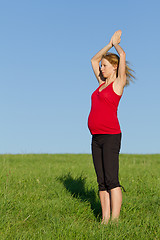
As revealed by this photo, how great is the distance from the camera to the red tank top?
14.9ft

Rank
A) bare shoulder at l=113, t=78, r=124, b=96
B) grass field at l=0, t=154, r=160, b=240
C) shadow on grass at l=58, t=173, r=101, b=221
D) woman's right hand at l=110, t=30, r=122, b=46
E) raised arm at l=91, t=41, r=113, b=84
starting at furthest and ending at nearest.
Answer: shadow on grass at l=58, t=173, r=101, b=221, raised arm at l=91, t=41, r=113, b=84, woman's right hand at l=110, t=30, r=122, b=46, bare shoulder at l=113, t=78, r=124, b=96, grass field at l=0, t=154, r=160, b=240

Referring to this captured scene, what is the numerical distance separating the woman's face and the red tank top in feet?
0.81

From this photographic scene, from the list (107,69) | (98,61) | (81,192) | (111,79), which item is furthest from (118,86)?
(81,192)

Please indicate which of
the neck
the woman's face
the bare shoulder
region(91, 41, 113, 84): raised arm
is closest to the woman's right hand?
region(91, 41, 113, 84): raised arm

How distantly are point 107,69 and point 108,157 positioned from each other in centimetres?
139

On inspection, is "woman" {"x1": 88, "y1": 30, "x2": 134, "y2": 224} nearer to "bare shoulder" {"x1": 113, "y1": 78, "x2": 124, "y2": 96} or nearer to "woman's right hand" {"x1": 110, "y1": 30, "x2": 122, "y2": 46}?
"bare shoulder" {"x1": 113, "y1": 78, "x2": 124, "y2": 96}

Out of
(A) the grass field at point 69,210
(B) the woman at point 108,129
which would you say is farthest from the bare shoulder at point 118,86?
(A) the grass field at point 69,210

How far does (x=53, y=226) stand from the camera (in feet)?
14.4

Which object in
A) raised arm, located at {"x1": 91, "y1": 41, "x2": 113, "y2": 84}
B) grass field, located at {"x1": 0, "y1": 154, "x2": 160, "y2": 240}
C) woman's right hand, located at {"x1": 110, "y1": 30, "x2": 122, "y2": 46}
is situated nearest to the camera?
grass field, located at {"x1": 0, "y1": 154, "x2": 160, "y2": 240}

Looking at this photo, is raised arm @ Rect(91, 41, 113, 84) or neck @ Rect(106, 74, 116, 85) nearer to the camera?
neck @ Rect(106, 74, 116, 85)

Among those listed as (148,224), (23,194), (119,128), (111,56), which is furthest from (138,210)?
(111,56)

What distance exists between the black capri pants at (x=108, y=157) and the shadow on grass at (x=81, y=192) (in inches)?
32.8

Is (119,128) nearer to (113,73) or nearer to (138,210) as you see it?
(113,73)

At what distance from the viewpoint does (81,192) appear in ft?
21.3
